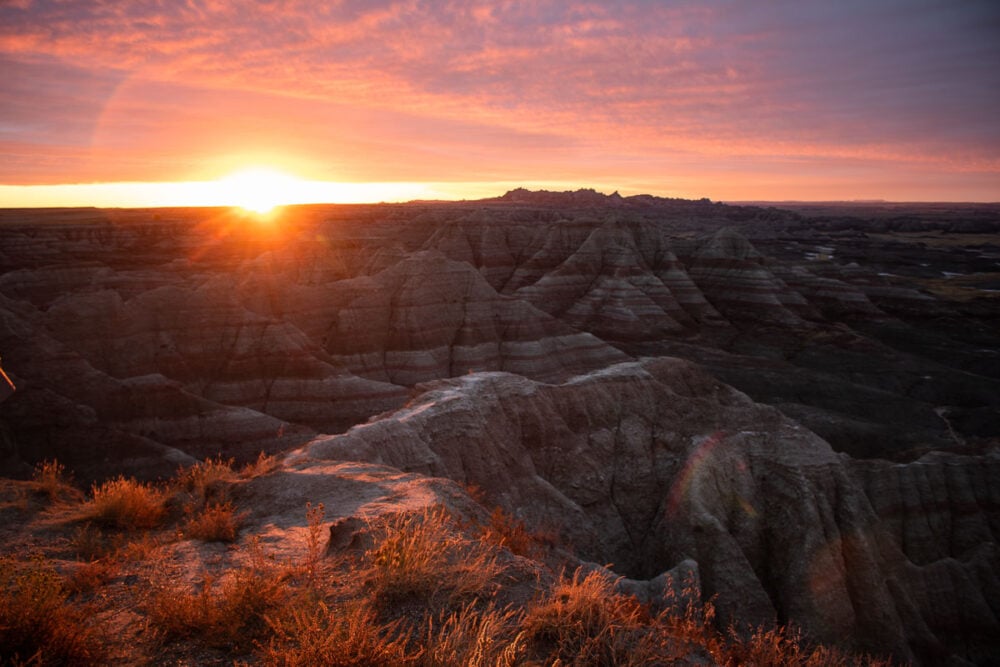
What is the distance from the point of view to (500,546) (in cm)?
657

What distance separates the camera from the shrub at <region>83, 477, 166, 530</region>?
25.5 ft

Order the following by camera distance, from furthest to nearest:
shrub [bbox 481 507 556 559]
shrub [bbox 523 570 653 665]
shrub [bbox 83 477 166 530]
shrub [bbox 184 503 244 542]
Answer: shrub [bbox 83 477 166 530], shrub [bbox 184 503 244 542], shrub [bbox 481 507 556 559], shrub [bbox 523 570 653 665]

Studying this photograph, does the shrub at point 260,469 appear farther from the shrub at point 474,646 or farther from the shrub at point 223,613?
the shrub at point 474,646

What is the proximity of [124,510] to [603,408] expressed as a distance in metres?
19.6

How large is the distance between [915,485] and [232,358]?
35.7 metres

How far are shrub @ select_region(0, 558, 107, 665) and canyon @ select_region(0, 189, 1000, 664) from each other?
4228mm

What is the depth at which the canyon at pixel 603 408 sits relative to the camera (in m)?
19.2

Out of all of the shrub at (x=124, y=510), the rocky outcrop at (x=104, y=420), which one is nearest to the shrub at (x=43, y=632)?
the shrub at (x=124, y=510)

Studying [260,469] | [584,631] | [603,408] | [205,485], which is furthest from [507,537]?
[603,408]

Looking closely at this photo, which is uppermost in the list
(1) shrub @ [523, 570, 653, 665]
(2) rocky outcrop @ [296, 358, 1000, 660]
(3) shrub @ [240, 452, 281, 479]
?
(1) shrub @ [523, 570, 653, 665]

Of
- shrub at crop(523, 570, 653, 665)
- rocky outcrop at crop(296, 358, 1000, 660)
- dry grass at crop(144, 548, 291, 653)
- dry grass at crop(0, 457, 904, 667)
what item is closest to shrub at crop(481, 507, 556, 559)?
dry grass at crop(0, 457, 904, 667)

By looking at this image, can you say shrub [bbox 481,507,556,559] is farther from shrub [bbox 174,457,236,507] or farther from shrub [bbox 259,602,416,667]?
shrub [bbox 174,457,236,507]

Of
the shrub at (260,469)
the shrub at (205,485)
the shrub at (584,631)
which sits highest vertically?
the shrub at (584,631)

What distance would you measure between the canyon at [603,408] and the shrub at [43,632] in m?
4.23
